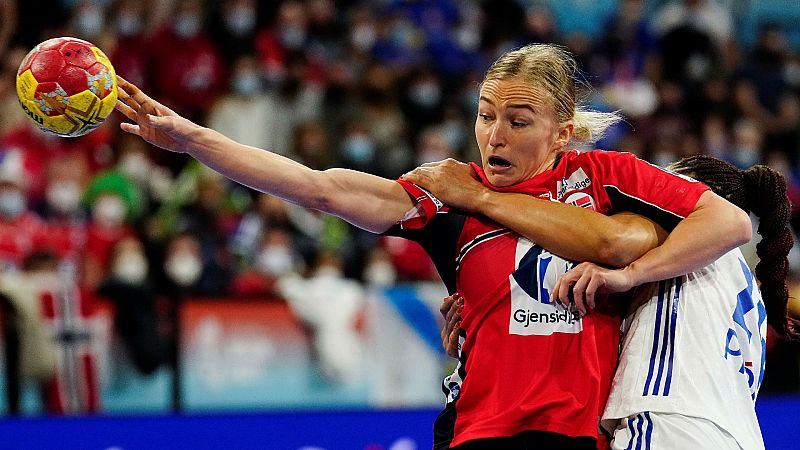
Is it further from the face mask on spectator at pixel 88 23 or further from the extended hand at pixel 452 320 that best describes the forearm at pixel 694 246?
the face mask on spectator at pixel 88 23

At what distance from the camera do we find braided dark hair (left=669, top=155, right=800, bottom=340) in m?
3.54

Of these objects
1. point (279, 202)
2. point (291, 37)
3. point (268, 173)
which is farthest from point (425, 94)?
point (268, 173)

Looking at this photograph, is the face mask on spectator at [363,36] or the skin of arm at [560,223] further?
the face mask on spectator at [363,36]

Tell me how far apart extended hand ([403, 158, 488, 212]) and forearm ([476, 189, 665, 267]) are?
4 cm

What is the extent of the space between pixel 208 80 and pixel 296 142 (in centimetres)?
107

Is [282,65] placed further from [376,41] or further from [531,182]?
[531,182]

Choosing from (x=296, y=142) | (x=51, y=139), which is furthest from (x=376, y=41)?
(x=51, y=139)

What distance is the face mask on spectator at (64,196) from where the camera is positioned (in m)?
8.34

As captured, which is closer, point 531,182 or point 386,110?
point 531,182

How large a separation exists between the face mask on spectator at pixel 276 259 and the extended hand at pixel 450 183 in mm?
5020

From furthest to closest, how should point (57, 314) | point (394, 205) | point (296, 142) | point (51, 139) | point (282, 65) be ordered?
1. point (282, 65)
2. point (296, 142)
3. point (51, 139)
4. point (57, 314)
5. point (394, 205)

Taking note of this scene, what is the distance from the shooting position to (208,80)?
10273 mm

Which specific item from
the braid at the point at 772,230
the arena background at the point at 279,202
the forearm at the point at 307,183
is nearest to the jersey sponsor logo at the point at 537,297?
the forearm at the point at 307,183

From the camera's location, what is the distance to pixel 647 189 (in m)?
3.38
